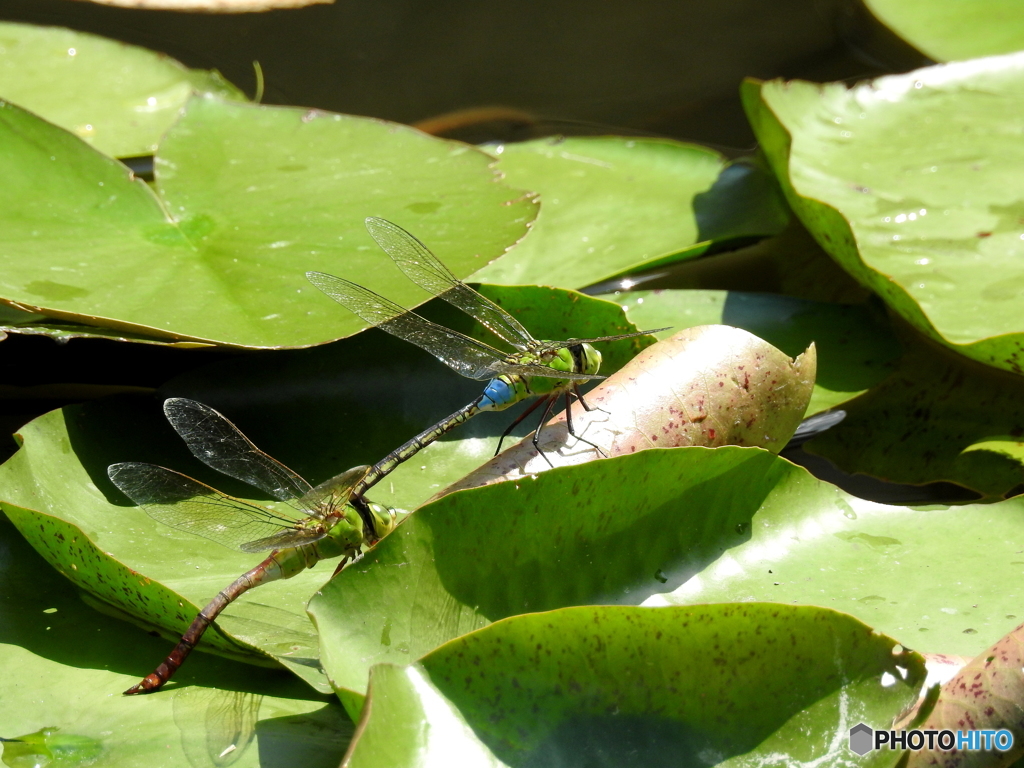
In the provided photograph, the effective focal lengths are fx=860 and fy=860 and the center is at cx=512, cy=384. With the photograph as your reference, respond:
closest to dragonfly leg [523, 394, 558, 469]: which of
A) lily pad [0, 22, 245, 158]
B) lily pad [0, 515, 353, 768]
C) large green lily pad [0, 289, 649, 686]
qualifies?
large green lily pad [0, 289, 649, 686]

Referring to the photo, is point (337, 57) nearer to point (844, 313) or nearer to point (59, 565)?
point (844, 313)

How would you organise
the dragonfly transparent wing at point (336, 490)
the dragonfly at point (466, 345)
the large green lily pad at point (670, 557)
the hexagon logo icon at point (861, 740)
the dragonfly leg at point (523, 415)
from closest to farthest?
1. the hexagon logo icon at point (861, 740)
2. the large green lily pad at point (670, 557)
3. the dragonfly transparent wing at point (336, 490)
4. the dragonfly at point (466, 345)
5. the dragonfly leg at point (523, 415)

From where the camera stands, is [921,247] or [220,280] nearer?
[220,280]

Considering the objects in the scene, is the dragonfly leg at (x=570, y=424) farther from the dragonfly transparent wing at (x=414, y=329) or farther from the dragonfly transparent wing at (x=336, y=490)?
the dragonfly transparent wing at (x=336, y=490)

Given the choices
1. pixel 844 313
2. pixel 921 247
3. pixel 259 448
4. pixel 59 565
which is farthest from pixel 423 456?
pixel 921 247

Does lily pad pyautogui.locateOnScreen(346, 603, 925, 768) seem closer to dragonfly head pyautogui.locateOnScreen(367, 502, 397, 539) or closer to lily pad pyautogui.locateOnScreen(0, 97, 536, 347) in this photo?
dragonfly head pyautogui.locateOnScreen(367, 502, 397, 539)

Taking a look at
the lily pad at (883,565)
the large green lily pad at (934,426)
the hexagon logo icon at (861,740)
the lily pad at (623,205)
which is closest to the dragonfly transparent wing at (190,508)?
the lily pad at (883,565)
